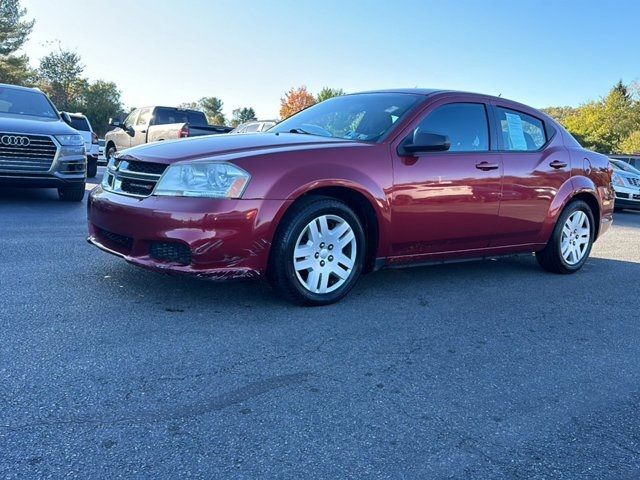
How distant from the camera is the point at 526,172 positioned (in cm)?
527

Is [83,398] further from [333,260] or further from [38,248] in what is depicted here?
[38,248]

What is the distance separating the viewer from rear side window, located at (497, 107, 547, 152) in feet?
17.4

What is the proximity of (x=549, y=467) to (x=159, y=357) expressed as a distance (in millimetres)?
1893

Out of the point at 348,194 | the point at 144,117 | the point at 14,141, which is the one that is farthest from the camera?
the point at 144,117

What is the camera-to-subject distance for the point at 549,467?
7.38 feet

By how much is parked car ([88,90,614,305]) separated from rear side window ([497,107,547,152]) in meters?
0.01

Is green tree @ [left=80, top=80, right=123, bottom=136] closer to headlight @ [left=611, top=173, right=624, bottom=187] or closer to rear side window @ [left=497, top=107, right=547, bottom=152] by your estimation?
headlight @ [left=611, top=173, right=624, bottom=187]

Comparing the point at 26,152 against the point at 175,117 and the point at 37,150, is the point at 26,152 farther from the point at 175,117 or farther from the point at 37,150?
the point at 175,117

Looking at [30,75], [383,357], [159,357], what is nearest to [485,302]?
[383,357]

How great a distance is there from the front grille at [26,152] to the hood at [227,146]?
4.26 meters

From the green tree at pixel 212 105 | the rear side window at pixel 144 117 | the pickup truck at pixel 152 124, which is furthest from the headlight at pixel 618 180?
the green tree at pixel 212 105

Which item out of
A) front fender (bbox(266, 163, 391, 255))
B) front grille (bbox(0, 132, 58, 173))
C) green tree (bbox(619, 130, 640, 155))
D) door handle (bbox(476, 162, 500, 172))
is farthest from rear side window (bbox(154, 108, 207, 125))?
green tree (bbox(619, 130, 640, 155))

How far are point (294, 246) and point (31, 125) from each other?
5.75 m

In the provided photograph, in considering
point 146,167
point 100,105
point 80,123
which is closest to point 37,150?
point 146,167
